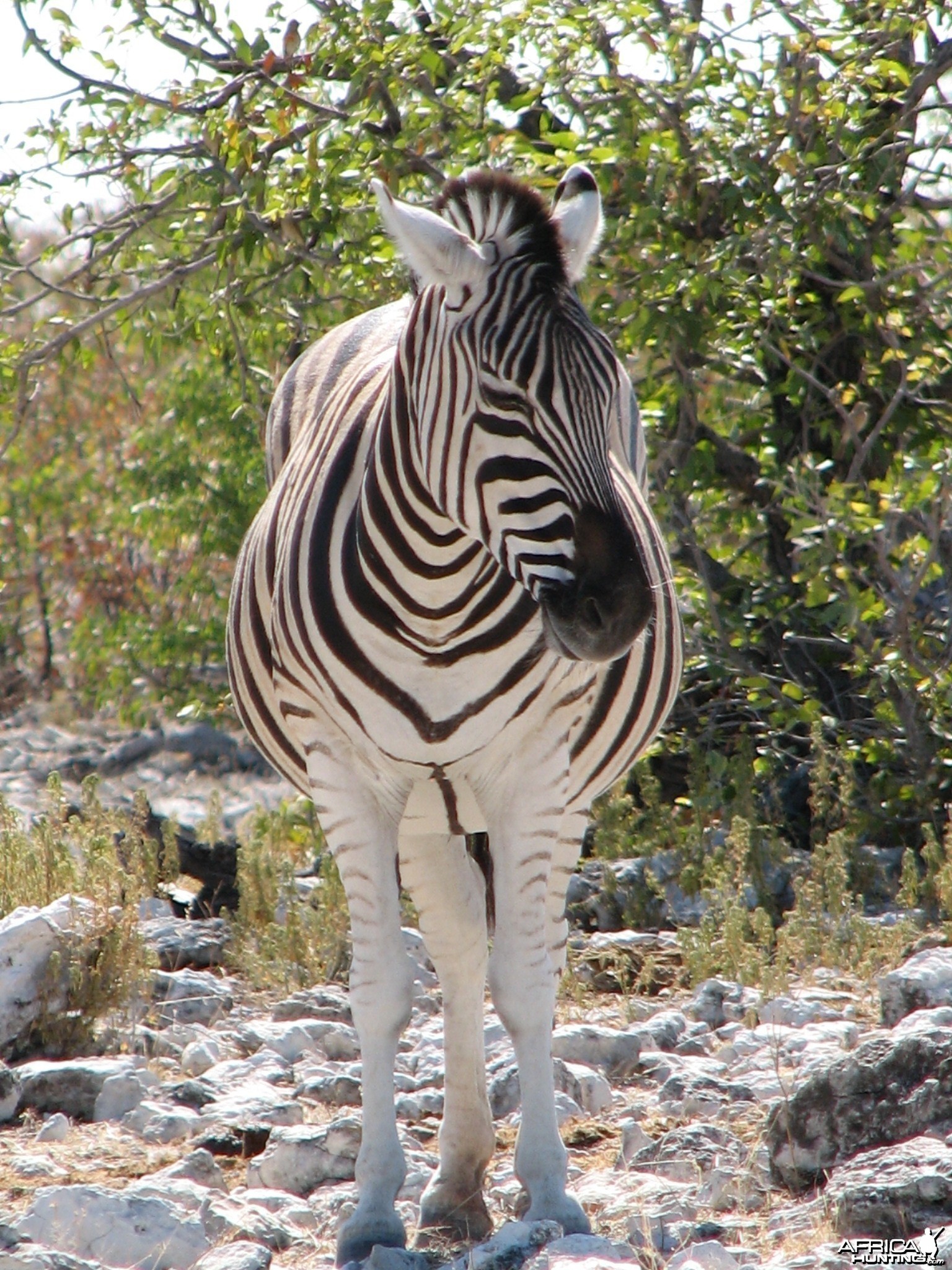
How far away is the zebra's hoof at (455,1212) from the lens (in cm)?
345

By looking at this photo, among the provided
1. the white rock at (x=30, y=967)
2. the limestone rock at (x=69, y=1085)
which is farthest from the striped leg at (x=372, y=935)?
the white rock at (x=30, y=967)

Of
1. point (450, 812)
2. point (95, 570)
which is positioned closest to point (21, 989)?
point (450, 812)

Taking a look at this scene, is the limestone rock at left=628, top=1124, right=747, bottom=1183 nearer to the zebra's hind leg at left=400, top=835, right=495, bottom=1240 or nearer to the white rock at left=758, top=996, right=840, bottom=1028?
the zebra's hind leg at left=400, top=835, right=495, bottom=1240

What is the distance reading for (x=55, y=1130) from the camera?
3936 millimetres

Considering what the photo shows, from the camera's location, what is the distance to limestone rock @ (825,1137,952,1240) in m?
2.87

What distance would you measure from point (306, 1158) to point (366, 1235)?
1.82 ft

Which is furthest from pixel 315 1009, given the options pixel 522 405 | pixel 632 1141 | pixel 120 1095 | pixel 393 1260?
pixel 522 405

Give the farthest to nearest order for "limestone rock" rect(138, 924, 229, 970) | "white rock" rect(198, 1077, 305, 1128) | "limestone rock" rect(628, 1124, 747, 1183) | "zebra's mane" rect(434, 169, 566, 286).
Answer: "limestone rock" rect(138, 924, 229, 970) < "white rock" rect(198, 1077, 305, 1128) < "limestone rock" rect(628, 1124, 747, 1183) < "zebra's mane" rect(434, 169, 566, 286)

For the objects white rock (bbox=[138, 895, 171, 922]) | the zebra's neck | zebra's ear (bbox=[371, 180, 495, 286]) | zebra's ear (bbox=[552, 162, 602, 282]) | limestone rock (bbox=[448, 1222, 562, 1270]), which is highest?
zebra's ear (bbox=[552, 162, 602, 282])

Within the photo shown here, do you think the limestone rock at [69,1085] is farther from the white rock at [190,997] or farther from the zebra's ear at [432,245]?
the zebra's ear at [432,245]

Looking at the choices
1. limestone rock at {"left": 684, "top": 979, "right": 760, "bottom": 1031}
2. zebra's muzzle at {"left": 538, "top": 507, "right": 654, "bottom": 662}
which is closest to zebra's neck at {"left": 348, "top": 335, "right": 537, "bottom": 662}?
zebra's muzzle at {"left": 538, "top": 507, "right": 654, "bottom": 662}

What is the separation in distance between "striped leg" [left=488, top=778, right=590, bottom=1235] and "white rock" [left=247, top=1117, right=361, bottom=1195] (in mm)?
618

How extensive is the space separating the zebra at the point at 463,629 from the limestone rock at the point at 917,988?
1.13 meters

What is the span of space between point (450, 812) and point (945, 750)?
359 cm
